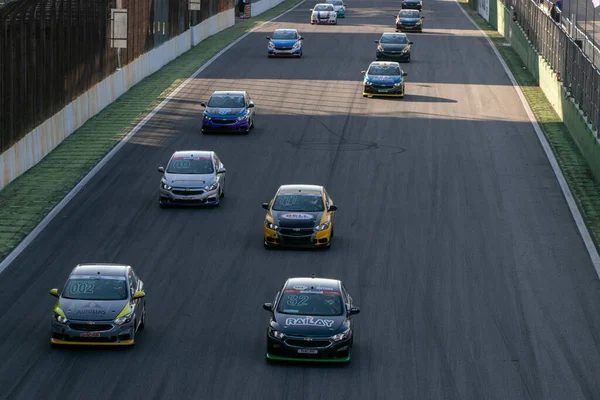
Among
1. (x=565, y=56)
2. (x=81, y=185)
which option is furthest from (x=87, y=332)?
(x=565, y=56)

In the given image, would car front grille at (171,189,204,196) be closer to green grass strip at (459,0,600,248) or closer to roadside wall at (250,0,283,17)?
green grass strip at (459,0,600,248)

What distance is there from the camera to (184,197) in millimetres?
38406

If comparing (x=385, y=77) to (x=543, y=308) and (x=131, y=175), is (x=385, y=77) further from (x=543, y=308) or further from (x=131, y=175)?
(x=543, y=308)

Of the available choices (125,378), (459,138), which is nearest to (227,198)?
(459,138)

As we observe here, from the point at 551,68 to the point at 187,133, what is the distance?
59.2 feet

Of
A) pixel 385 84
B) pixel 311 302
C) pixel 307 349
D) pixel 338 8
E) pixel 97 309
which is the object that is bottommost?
pixel 307 349

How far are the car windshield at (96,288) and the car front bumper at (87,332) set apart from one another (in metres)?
0.75

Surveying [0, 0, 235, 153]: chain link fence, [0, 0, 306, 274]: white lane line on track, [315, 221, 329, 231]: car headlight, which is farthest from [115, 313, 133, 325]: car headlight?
[0, 0, 235, 153]: chain link fence

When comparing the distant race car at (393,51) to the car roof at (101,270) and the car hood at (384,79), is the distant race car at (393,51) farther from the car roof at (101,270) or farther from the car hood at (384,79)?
the car roof at (101,270)

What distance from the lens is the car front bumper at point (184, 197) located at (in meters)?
38.4

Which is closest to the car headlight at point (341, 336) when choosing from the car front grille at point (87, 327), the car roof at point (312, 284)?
the car roof at point (312, 284)

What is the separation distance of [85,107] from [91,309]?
27860mm

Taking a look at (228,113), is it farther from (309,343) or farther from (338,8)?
(338,8)

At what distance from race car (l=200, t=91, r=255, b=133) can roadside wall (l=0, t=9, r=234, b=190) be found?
5374 mm
